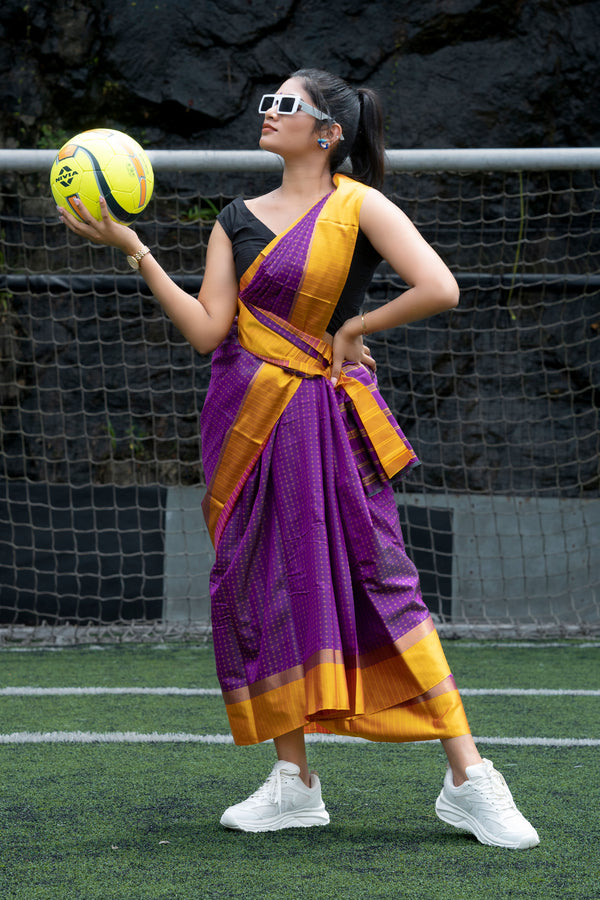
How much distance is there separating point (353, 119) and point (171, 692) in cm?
218

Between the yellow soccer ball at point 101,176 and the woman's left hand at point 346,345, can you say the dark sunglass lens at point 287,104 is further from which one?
the woman's left hand at point 346,345

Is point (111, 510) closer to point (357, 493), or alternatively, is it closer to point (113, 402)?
point (113, 402)

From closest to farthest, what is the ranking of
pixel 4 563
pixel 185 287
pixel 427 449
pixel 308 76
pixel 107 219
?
1. pixel 107 219
2. pixel 308 76
3. pixel 4 563
4. pixel 185 287
5. pixel 427 449

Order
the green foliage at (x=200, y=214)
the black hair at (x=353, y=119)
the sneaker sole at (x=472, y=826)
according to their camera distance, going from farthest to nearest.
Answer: the green foliage at (x=200, y=214) < the black hair at (x=353, y=119) < the sneaker sole at (x=472, y=826)

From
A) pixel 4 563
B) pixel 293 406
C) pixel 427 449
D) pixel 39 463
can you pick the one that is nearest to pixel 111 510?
pixel 4 563

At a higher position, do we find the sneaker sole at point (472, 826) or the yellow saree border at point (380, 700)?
the yellow saree border at point (380, 700)

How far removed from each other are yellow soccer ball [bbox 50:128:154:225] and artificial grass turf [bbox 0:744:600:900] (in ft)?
4.05

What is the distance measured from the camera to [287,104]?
2135 mm

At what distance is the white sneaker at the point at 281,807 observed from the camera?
2.09 meters

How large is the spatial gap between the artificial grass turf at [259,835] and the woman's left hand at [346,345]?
3.03 feet

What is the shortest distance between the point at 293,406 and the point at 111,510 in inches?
133

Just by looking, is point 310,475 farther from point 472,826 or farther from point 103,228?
point 472,826

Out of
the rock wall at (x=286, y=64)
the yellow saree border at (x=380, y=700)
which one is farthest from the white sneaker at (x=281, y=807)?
the rock wall at (x=286, y=64)

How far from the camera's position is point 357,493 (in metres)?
2.07
